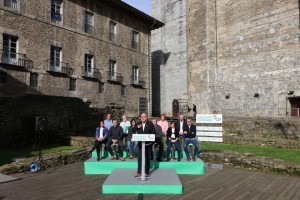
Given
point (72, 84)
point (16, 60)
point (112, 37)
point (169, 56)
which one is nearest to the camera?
point (16, 60)

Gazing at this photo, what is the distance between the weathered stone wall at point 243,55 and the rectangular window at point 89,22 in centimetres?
1300

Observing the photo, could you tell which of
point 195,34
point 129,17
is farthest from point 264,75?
point 129,17

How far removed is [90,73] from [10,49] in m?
6.89

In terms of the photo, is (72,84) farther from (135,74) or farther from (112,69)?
(135,74)

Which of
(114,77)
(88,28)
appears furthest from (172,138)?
(88,28)

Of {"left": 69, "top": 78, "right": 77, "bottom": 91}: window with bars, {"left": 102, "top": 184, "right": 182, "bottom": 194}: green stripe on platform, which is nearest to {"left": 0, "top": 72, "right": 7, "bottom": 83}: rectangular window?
{"left": 69, "top": 78, "right": 77, "bottom": 91}: window with bars

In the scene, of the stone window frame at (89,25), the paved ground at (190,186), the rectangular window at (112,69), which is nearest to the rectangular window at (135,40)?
the rectangular window at (112,69)

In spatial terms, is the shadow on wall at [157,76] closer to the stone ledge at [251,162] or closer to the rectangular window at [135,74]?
the rectangular window at [135,74]

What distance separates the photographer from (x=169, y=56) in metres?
34.8

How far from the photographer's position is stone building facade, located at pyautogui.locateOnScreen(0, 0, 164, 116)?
746 inches

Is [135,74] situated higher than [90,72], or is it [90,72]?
[135,74]

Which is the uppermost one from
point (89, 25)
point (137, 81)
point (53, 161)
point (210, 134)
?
point (89, 25)

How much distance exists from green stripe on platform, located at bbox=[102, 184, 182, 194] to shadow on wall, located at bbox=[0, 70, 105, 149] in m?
8.98

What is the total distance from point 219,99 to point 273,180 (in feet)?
71.7
